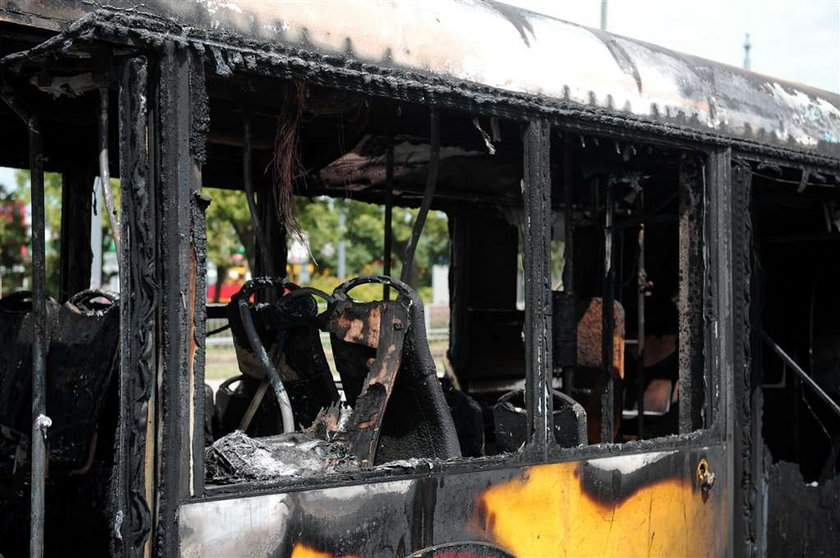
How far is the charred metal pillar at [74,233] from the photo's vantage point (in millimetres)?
3898

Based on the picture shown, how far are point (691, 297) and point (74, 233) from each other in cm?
249

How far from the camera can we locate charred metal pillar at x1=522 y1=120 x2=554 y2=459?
281cm

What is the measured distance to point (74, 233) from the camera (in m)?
3.90

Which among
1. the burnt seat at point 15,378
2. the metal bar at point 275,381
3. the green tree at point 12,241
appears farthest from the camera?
the green tree at point 12,241

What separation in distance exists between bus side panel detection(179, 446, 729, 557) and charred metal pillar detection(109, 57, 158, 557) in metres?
0.12

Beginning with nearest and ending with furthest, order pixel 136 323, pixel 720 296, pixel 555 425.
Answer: pixel 136 323 → pixel 555 425 → pixel 720 296

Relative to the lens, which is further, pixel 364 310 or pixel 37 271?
pixel 364 310

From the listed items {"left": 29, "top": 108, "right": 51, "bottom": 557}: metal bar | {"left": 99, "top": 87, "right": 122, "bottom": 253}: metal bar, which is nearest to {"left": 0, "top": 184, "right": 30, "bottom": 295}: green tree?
{"left": 29, "top": 108, "right": 51, "bottom": 557}: metal bar

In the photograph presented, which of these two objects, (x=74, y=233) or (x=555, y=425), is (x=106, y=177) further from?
(x=74, y=233)

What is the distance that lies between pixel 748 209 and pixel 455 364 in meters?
2.35

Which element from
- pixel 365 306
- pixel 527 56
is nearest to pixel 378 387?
pixel 365 306

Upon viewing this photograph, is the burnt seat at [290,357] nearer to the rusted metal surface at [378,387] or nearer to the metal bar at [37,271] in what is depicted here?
the rusted metal surface at [378,387]

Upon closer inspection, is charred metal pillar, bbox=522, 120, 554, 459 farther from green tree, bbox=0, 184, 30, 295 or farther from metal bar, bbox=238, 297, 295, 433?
green tree, bbox=0, 184, 30, 295

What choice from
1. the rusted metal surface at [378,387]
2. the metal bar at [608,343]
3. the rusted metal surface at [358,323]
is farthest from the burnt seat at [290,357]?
the metal bar at [608,343]
